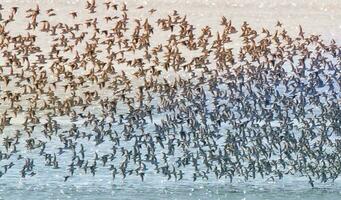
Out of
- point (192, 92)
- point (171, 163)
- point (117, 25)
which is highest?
point (117, 25)

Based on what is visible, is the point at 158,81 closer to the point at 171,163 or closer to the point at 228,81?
the point at 228,81

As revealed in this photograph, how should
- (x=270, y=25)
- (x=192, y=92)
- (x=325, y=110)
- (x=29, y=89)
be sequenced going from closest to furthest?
(x=325, y=110) → (x=192, y=92) → (x=29, y=89) → (x=270, y=25)

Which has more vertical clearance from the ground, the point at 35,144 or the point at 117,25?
the point at 117,25

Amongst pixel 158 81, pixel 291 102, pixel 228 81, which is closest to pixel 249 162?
pixel 291 102

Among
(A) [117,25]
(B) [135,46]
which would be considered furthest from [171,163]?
(A) [117,25]

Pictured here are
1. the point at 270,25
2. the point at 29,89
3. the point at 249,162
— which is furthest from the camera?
the point at 270,25

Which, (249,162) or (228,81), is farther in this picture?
(228,81)
